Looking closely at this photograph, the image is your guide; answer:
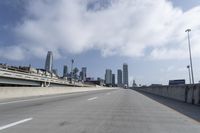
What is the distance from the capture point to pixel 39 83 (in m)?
68.0

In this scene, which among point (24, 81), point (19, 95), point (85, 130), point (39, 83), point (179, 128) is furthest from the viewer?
point (39, 83)

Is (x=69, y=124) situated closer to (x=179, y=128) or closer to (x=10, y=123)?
(x=10, y=123)

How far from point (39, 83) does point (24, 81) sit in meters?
10.1

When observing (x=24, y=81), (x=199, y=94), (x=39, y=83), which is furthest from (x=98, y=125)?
(x=39, y=83)

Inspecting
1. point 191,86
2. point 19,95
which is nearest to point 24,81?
point 19,95

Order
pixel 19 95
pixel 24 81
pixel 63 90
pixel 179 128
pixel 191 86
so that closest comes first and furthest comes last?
pixel 179 128
pixel 191 86
pixel 19 95
pixel 63 90
pixel 24 81

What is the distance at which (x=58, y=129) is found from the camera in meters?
7.43

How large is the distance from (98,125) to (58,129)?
4.60 feet

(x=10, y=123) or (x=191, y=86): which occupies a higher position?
(x=191, y=86)

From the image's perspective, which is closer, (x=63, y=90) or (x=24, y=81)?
(x=63, y=90)

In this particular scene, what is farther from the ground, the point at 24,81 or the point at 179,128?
the point at 24,81

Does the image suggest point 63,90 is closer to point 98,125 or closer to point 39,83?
point 39,83

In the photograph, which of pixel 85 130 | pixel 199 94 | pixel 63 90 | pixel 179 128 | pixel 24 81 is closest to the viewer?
pixel 85 130

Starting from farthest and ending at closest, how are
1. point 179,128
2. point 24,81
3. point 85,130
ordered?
point 24,81, point 179,128, point 85,130
